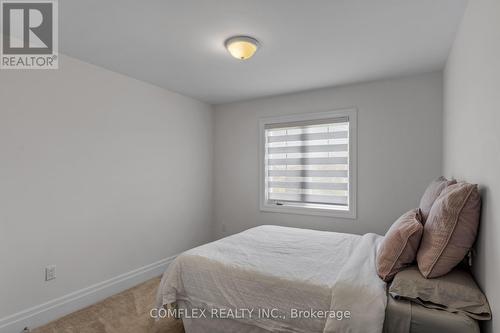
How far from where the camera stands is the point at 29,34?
2.24 meters

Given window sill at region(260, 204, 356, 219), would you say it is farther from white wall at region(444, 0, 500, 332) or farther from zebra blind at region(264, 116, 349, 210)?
white wall at region(444, 0, 500, 332)

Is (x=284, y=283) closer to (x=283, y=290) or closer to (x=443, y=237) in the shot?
(x=283, y=290)

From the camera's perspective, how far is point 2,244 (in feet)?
7.16

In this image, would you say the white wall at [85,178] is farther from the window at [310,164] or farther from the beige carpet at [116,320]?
the window at [310,164]

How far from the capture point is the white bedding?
4.93 ft

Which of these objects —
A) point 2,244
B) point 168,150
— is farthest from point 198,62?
point 2,244

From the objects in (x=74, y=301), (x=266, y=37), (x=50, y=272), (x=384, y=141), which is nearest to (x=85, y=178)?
(x=50, y=272)

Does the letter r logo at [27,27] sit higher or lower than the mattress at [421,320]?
higher

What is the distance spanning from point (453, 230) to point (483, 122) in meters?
0.58

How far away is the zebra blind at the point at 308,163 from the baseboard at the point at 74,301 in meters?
1.98

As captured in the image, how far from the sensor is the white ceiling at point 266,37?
1.88m

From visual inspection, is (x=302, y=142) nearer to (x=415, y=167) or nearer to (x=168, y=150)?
(x=415, y=167)

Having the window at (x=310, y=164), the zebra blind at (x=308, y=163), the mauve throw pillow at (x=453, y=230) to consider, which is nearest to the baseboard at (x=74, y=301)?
the window at (x=310, y=164)

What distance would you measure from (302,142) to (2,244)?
335 centimetres
